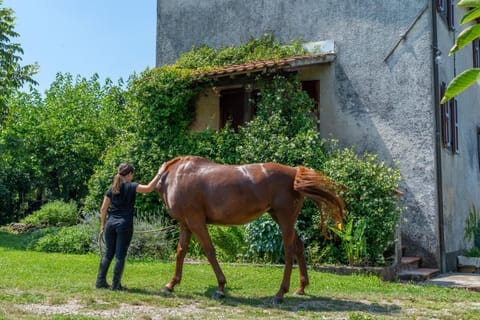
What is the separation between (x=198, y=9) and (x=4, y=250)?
8230mm

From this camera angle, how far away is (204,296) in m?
7.07

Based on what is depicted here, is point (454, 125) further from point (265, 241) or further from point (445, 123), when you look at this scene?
point (265, 241)

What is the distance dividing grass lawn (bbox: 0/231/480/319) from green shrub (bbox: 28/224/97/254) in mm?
1653

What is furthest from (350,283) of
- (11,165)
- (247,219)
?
(11,165)

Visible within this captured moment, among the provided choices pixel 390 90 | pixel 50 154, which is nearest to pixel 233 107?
pixel 390 90

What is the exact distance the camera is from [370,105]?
1221cm

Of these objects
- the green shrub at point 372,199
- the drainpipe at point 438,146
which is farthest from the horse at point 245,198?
the drainpipe at point 438,146

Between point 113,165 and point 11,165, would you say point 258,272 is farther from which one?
point 11,165

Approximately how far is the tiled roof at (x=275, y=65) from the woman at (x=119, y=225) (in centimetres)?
511

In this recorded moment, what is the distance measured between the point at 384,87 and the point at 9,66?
37.5ft

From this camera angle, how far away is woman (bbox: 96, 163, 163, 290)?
23.7 feet

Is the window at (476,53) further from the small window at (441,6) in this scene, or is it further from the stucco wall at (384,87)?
the stucco wall at (384,87)

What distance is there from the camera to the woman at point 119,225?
285 inches

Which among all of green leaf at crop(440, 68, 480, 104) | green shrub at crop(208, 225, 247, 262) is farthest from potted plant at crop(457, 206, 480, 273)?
green leaf at crop(440, 68, 480, 104)
